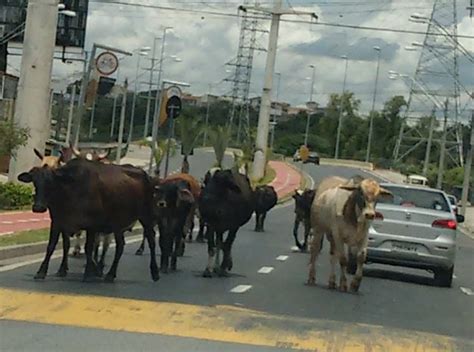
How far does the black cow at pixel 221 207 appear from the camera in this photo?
16859 millimetres

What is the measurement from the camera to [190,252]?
2153cm

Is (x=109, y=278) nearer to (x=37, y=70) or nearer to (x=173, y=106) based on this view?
(x=173, y=106)

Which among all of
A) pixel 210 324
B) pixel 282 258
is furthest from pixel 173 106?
pixel 210 324

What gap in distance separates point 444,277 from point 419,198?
1.57 metres

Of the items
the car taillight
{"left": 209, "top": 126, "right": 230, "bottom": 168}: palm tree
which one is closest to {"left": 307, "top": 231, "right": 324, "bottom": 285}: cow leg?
the car taillight

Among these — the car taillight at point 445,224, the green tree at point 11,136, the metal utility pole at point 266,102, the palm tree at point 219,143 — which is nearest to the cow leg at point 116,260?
the car taillight at point 445,224

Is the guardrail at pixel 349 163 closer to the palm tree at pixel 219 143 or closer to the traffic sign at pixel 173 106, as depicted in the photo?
the palm tree at pixel 219 143

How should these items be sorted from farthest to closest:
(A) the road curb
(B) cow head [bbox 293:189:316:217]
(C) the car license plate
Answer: (B) cow head [bbox 293:189:316:217] < (C) the car license plate < (A) the road curb

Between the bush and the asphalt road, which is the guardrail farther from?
the asphalt road

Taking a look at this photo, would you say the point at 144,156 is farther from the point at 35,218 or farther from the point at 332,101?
the point at 332,101

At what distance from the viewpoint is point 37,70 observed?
3080 cm

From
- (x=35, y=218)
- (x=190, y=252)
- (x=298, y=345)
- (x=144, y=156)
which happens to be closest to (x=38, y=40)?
(x=35, y=218)

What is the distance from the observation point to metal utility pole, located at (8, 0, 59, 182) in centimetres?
3056

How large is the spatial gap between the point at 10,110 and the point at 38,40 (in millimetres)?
26844
